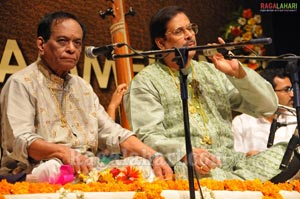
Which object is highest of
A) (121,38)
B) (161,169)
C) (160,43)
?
(121,38)

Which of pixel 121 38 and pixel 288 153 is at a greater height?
pixel 121 38

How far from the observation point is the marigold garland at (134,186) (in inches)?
123

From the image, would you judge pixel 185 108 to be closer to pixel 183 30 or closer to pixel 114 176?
pixel 114 176

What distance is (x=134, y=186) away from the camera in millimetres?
3287

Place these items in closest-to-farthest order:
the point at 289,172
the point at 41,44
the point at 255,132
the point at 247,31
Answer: the point at 289,172, the point at 41,44, the point at 255,132, the point at 247,31

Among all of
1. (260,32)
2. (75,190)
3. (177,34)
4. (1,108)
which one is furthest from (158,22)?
(260,32)

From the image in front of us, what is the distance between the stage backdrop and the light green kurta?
4.76 feet

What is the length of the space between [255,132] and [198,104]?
1.78 metres

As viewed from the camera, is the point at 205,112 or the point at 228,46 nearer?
the point at 228,46

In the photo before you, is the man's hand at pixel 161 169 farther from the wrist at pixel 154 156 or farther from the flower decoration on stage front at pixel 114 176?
the flower decoration on stage front at pixel 114 176

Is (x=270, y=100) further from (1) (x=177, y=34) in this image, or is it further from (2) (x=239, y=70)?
(1) (x=177, y=34)

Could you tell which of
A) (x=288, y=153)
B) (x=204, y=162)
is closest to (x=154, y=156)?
(x=204, y=162)

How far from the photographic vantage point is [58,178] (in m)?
3.43

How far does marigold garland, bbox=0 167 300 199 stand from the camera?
A: 312cm
